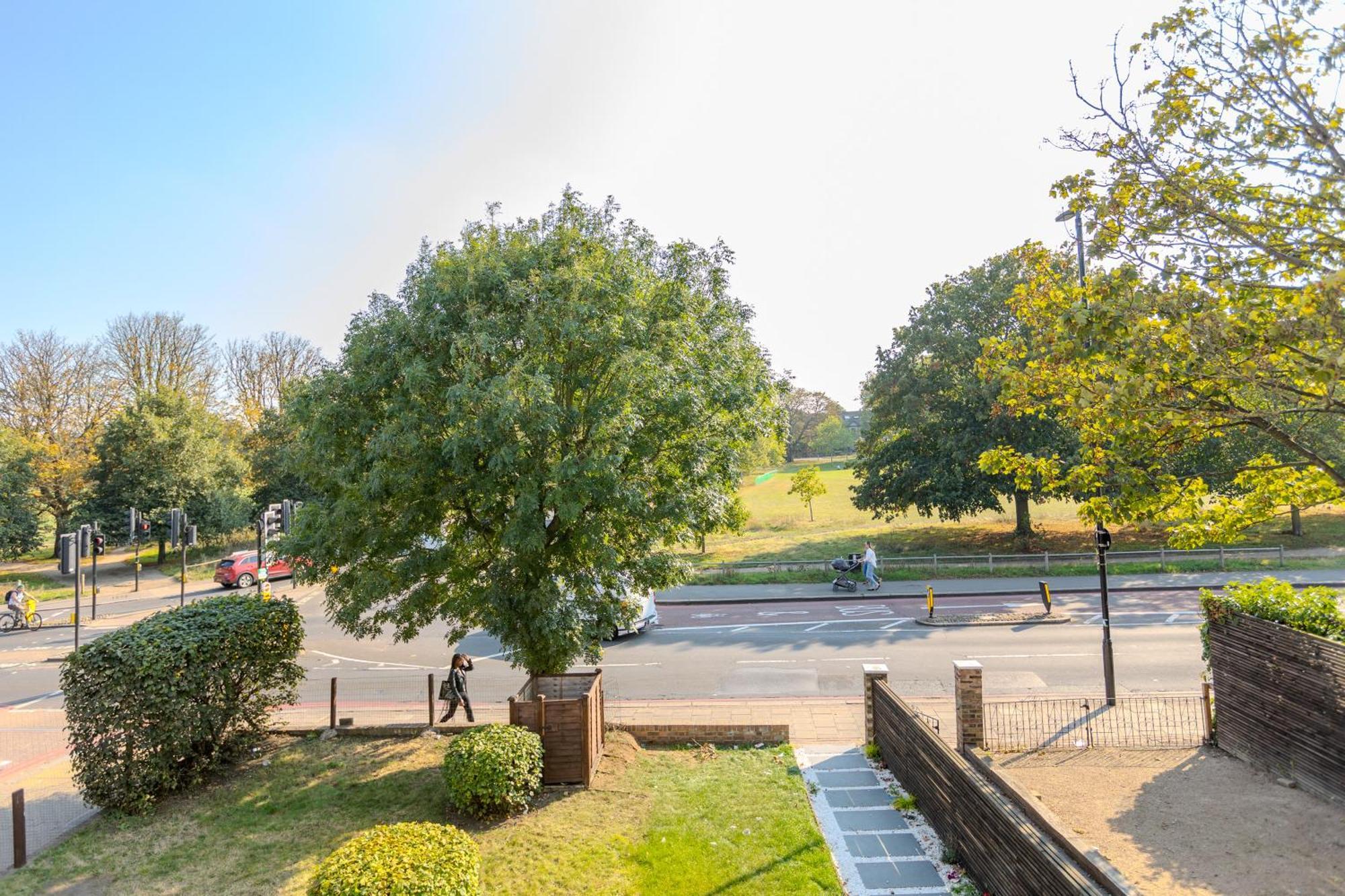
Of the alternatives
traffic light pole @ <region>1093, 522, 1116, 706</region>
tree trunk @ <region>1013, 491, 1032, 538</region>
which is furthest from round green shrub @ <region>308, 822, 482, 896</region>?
tree trunk @ <region>1013, 491, 1032, 538</region>

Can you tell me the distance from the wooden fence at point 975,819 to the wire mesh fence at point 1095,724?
2.31 m

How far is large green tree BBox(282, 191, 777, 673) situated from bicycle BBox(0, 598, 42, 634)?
20041 millimetres

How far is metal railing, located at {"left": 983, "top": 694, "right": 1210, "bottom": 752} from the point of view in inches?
448

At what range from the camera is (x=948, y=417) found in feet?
Answer: 96.1

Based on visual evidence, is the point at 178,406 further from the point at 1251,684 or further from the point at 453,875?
the point at 1251,684

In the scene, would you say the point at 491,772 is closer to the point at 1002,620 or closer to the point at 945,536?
the point at 1002,620

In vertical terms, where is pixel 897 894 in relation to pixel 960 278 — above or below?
below

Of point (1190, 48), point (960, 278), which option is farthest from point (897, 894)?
point (960, 278)

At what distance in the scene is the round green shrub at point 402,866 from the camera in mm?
5656

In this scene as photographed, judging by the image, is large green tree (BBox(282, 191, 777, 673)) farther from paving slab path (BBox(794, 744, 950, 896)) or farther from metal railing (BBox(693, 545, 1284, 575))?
metal railing (BBox(693, 545, 1284, 575))

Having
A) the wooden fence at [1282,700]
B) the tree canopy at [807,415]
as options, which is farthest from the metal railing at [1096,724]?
the tree canopy at [807,415]

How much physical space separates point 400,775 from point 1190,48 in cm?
1315

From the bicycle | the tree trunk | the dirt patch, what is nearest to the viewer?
the dirt patch

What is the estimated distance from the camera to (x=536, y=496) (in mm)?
10188
